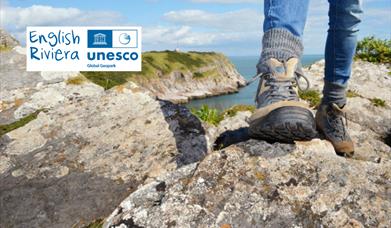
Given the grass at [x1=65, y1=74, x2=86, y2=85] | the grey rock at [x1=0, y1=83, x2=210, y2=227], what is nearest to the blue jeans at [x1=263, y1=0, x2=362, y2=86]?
the grey rock at [x1=0, y1=83, x2=210, y2=227]

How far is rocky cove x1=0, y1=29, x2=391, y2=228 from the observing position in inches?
131

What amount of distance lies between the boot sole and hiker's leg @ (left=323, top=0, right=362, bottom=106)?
1.19m

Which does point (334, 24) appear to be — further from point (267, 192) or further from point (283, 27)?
point (267, 192)

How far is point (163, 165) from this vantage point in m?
5.22

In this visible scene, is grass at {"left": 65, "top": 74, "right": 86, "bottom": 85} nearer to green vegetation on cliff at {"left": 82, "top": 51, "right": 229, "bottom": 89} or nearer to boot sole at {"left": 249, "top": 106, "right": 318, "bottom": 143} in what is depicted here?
boot sole at {"left": 249, "top": 106, "right": 318, "bottom": 143}

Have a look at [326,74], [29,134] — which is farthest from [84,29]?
[326,74]

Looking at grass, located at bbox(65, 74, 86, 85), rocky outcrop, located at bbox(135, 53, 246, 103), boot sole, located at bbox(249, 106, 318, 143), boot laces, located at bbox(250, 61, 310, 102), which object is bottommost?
rocky outcrop, located at bbox(135, 53, 246, 103)

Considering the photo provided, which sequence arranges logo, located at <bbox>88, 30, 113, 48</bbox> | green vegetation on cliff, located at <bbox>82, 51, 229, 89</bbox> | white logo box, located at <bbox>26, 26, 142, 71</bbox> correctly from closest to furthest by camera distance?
white logo box, located at <bbox>26, 26, 142, 71</bbox>, logo, located at <bbox>88, 30, 113, 48</bbox>, green vegetation on cliff, located at <bbox>82, 51, 229, 89</bbox>

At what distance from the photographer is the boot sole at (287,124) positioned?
11.0 feet

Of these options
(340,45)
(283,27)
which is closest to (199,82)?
(340,45)

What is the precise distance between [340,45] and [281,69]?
40.5 inches

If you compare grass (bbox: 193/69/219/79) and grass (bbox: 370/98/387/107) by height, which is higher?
grass (bbox: 370/98/387/107)

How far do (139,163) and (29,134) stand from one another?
1853 millimetres

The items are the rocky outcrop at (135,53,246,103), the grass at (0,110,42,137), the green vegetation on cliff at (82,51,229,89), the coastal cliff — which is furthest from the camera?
the rocky outcrop at (135,53,246,103)
